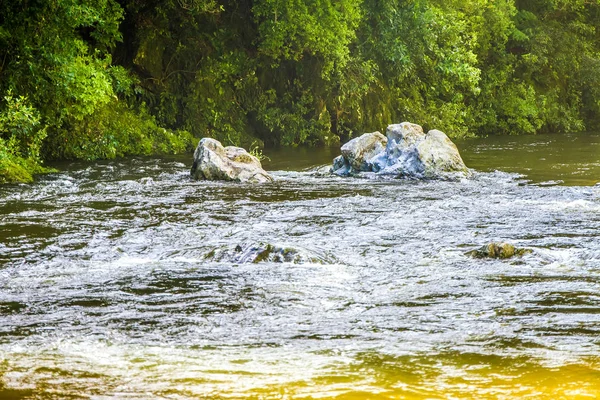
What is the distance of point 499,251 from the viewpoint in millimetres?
8797

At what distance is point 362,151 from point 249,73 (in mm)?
8999

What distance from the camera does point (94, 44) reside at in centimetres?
2153

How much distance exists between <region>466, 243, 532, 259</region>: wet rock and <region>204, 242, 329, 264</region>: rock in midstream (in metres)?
1.68

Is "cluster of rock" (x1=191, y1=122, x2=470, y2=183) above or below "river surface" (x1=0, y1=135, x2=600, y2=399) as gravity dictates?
above

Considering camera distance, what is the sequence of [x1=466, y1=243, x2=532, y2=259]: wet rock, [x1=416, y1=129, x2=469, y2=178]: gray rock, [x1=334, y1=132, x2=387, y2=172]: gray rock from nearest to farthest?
[x1=466, y1=243, x2=532, y2=259]: wet rock, [x1=416, y1=129, x2=469, y2=178]: gray rock, [x1=334, y1=132, x2=387, y2=172]: gray rock

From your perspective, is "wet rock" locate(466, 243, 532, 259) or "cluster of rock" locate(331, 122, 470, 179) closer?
"wet rock" locate(466, 243, 532, 259)

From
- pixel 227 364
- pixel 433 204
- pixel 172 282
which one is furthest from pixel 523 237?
pixel 227 364

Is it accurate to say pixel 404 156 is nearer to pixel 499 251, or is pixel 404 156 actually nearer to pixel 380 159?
pixel 380 159

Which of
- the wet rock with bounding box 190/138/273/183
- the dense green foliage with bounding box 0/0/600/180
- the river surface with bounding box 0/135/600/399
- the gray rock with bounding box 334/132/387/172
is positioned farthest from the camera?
the gray rock with bounding box 334/132/387/172

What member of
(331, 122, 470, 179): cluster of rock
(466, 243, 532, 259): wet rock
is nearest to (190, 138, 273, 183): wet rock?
(331, 122, 470, 179): cluster of rock

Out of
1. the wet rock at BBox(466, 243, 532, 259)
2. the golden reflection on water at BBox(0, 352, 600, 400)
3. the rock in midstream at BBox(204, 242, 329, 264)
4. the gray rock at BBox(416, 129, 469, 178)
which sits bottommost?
the golden reflection on water at BBox(0, 352, 600, 400)

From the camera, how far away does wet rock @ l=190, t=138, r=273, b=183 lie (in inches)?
663

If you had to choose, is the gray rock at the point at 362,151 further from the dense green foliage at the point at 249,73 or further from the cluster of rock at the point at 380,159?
the dense green foliage at the point at 249,73

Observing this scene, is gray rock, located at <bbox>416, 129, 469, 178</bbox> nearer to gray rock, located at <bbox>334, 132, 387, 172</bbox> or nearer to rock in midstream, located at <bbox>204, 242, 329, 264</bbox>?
gray rock, located at <bbox>334, 132, 387, 172</bbox>
